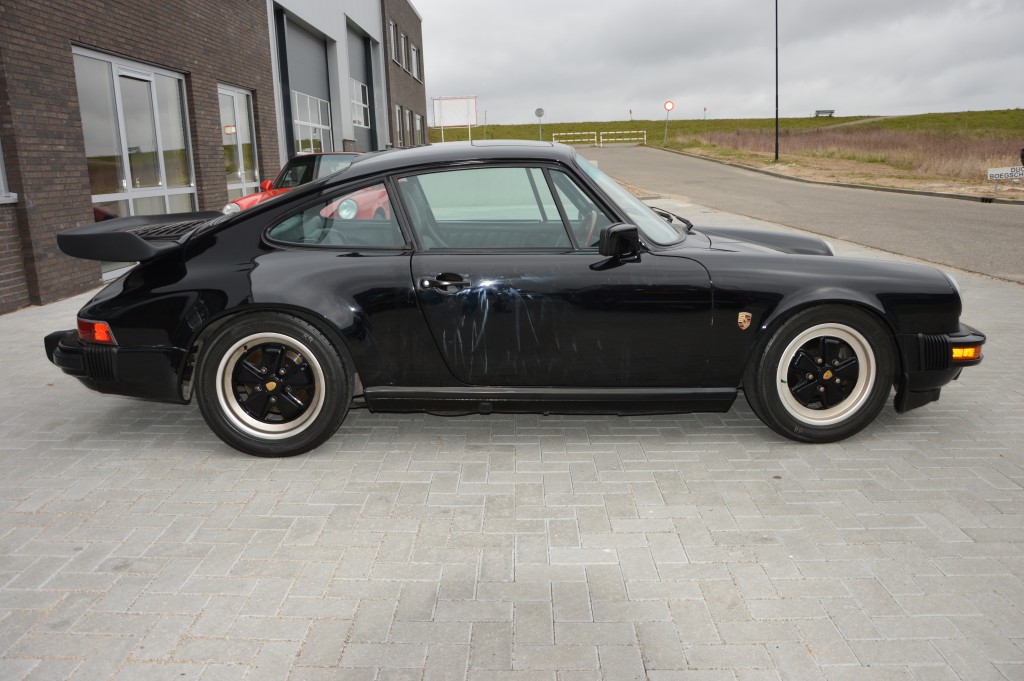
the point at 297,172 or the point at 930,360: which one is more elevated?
the point at 297,172

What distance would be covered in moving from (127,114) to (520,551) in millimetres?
10403

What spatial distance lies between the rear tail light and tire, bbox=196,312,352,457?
Result: 51cm

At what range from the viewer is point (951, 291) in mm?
4039

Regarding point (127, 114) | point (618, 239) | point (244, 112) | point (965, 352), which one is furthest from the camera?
point (244, 112)

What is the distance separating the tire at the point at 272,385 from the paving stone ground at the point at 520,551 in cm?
16

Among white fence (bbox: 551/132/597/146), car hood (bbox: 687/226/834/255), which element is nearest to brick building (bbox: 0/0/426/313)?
car hood (bbox: 687/226/834/255)

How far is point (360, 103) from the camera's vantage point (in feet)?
94.5

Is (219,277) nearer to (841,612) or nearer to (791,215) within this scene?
(841,612)

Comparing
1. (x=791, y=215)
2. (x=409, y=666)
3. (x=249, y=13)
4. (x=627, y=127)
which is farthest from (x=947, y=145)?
(x=627, y=127)

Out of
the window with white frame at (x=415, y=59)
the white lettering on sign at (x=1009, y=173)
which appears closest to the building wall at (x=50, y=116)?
the white lettering on sign at (x=1009, y=173)

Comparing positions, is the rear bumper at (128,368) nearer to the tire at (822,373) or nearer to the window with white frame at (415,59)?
the tire at (822,373)

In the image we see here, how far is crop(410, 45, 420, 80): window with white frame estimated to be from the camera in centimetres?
3867

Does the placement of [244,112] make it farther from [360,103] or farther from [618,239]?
[618,239]

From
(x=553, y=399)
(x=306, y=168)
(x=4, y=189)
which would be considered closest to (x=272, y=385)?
(x=553, y=399)
